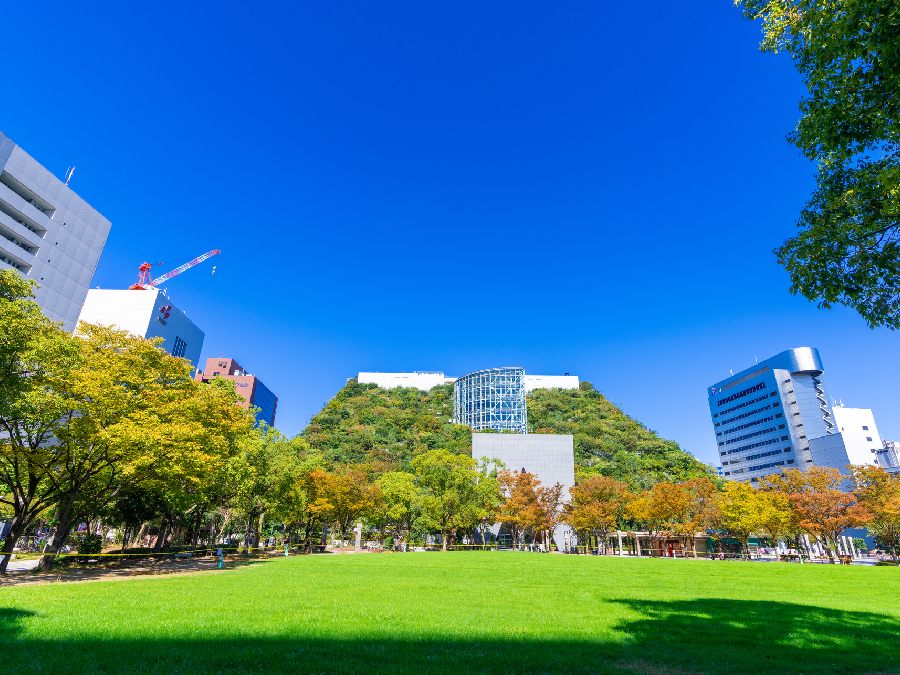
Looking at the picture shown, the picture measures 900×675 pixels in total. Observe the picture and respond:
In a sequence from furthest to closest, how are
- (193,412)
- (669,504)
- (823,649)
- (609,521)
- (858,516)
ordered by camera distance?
(609,521) → (669,504) → (858,516) → (193,412) → (823,649)

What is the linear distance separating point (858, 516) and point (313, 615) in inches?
2165

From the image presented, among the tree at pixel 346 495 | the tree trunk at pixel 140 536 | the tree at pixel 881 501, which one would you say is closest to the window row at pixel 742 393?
the tree at pixel 881 501

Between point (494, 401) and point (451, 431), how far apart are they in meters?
12.7

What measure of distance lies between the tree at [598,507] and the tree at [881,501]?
899 inches

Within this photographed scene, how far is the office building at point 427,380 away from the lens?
481ft

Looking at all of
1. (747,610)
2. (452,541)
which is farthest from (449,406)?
(747,610)

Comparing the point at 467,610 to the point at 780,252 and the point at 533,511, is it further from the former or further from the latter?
the point at 533,511

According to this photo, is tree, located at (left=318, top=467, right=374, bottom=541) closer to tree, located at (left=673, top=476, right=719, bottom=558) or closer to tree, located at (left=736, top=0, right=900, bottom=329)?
tree, located at (left=673, top=476, right=719, bottom=558)

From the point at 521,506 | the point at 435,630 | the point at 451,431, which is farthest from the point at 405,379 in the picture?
the point at 435,630

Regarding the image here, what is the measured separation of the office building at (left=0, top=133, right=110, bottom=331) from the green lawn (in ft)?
205

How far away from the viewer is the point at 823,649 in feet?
28.2

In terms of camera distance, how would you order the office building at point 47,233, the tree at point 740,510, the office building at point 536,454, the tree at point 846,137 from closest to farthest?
the tree at point 846,137
the tree at point 740,510
the office building at point 47,233
the office building at point 536,454

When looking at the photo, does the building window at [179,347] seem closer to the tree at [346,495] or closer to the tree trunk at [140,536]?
the tree trunk at [140,536]

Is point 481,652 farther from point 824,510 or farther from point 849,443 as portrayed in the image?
point 849,443
